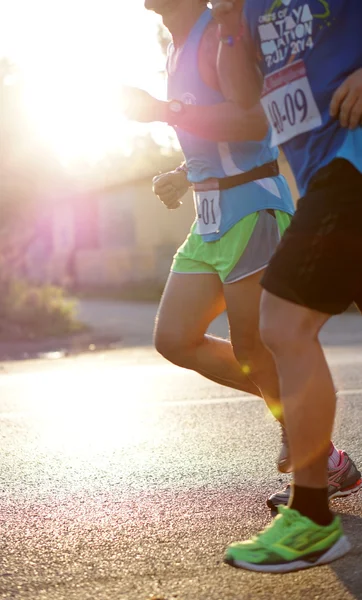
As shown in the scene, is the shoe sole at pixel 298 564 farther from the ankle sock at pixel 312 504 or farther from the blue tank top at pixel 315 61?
the blue tank top at pixel 315 61

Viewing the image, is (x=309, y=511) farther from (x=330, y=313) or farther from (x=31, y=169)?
(x=31, y=169)

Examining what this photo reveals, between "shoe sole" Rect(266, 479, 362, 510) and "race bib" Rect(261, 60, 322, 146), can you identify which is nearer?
"race bib" Rect(261, 60, 322, 146)

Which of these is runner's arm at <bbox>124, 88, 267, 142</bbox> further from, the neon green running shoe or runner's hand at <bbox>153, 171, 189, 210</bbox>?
the neon green running shoe

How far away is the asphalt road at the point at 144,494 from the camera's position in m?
3.34

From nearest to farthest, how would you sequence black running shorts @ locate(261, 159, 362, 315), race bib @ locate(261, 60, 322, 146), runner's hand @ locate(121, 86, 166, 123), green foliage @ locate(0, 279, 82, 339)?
black running shorts @ locate(261, 159, 362, 315) → race bib @ locate(261, 60, 322, 146) → runner's hand @ locate(121, 86, 166, 123) → green foliage @ locate(0, 279, 82, 339)

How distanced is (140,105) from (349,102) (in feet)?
3.07

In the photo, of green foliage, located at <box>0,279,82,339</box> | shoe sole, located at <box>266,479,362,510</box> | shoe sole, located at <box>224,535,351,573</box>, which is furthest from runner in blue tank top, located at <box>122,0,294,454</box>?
green foliage, located at <box>0,279,82,339</box>

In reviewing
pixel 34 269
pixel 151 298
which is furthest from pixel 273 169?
pixel 34 269

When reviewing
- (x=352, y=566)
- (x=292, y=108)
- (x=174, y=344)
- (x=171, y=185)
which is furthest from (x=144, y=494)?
(x=292, y=108)

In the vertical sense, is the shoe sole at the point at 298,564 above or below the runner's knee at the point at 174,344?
below

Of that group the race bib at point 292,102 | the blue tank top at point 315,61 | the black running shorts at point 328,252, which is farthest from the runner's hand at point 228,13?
the black running shorts at point 328,252

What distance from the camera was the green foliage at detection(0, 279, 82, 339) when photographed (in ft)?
59.0

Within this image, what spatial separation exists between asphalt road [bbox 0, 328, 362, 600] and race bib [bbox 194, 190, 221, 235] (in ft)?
3.66

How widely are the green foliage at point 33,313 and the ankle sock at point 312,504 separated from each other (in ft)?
47.5
